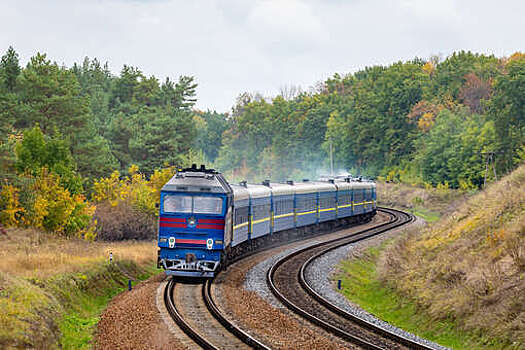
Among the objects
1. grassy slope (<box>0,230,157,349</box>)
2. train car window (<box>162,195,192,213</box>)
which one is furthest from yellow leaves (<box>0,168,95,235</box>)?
train car window (<box>162,195,192,213</box>)

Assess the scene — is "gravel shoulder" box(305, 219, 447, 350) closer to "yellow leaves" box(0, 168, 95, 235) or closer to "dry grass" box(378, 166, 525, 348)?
"dry grass" box(378, 166, 525, 348)

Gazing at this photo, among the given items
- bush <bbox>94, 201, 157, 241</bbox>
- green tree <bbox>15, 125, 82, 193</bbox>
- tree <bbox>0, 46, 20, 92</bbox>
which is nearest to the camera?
green tree <bbox>15, 125, 82, 193</bbox>

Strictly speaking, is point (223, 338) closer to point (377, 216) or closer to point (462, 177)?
point (377, 216)

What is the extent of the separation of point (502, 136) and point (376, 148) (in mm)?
34338

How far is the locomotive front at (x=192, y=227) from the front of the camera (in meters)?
21.3

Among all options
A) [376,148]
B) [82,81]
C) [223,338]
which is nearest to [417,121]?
[376,148]

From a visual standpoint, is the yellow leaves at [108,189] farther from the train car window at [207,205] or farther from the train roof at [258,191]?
the train car window at [207,205]

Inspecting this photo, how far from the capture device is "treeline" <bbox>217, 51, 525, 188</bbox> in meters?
62.0

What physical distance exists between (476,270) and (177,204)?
10.2 meters

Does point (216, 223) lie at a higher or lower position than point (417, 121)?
lower

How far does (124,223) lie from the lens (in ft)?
123

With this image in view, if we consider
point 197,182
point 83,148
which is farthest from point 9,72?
point 197,182

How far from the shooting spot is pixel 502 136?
5891cm

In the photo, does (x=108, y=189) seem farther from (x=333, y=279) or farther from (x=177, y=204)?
(x=333, y=279)
